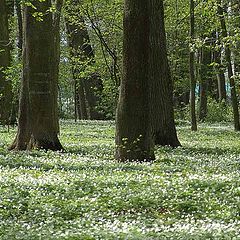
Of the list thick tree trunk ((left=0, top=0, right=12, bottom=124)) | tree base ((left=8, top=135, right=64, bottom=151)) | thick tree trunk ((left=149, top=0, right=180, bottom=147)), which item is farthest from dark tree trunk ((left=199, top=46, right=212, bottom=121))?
tree base ((left=8, top=135, right=64, bottom=151))

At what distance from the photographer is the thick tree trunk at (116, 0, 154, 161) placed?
13.9m

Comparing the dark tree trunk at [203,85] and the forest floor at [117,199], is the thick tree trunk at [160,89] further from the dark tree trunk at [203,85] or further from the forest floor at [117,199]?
the dark tree trunk at [203,85]

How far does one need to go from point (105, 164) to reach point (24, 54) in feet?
18.6

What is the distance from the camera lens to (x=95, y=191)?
9.54 metres

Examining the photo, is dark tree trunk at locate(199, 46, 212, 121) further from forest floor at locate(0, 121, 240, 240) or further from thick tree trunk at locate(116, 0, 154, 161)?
forest floor at locate(0, 121, 240, 240)

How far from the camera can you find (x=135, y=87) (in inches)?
547

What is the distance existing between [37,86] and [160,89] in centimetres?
518

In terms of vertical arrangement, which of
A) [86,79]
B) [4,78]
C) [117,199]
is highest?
[86,79]

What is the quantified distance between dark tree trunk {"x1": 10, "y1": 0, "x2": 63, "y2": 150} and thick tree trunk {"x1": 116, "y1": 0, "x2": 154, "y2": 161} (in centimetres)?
338

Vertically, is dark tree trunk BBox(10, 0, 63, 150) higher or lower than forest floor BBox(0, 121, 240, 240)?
higher

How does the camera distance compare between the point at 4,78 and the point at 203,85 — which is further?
the point at 203,85

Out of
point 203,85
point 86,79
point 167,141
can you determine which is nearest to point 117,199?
point 167,141

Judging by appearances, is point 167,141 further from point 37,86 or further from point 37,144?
point 37,86

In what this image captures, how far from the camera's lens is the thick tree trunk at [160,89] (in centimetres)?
1905
